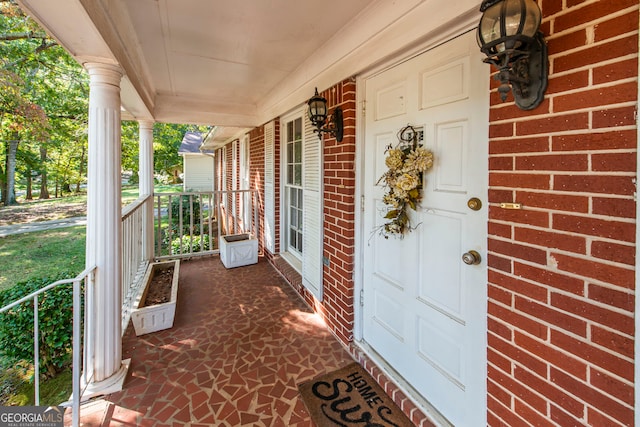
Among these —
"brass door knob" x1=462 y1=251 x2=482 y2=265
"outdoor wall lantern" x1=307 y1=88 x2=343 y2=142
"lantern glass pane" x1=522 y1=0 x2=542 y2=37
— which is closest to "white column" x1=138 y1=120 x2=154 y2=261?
"outdoor wall lantern" x1=307 y1=88 x2=343 y2=142

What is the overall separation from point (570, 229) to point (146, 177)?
4.90 meters

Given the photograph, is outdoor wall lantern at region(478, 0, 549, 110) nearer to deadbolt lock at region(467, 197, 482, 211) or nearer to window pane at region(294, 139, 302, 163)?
deadbolt lock at region(467, 197, 482, 211)

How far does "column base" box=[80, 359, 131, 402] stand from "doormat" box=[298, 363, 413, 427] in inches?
49.2

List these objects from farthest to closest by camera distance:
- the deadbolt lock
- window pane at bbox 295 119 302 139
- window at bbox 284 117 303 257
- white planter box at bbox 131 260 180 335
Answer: window at bbox 284 117 303 257, window pane at bbox 295 119 302 139, white planter box at bbox 131 260 180 335, the deadbolt lock

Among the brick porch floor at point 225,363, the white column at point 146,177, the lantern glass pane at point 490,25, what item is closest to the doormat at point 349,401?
the brick porch floor at point 225,363

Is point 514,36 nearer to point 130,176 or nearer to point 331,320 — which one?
point 331,320

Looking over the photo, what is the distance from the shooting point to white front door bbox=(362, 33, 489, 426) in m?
1.45

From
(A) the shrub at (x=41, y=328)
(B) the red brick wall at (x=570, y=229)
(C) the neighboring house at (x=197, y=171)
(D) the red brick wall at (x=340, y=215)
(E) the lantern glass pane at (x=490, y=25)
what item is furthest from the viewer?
(C) the neighboring house at (x=197, y=171)

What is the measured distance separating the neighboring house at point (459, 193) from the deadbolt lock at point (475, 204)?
0.9 inches

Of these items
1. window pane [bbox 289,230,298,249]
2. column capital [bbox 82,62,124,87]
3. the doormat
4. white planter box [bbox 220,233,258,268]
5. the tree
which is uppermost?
the tree

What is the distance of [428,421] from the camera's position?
66.4 inches

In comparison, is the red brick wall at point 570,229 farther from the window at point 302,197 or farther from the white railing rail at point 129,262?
the white railing rail at point 129,262

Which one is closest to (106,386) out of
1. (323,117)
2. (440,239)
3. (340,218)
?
(340,218)
